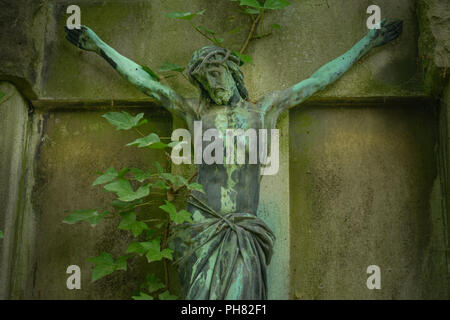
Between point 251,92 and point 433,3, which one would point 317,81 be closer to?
point 251,92

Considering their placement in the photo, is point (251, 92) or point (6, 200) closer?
point (6, 200)

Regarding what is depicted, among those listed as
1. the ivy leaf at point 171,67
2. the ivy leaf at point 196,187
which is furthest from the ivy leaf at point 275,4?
the ivy leaf at point 196,187

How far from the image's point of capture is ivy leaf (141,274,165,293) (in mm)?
5242

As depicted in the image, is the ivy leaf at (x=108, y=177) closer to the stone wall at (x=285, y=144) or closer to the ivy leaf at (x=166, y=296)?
the stone wall at (x=285, y=144)

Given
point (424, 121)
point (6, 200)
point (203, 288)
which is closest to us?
point (203, 288)

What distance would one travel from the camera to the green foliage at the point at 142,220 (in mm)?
4895

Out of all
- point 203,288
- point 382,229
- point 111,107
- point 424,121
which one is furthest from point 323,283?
point 111,107

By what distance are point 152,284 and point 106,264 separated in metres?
0.37

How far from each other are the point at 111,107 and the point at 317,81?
5.48ft

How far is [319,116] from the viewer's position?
5773 millimetres

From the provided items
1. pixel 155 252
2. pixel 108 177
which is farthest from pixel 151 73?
pixel 155 252

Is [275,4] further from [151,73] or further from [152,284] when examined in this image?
[152,284]

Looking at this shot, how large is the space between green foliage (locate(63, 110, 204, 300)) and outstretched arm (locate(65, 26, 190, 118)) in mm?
339

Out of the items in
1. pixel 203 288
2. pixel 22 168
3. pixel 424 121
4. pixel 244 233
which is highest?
pixel 424 121
